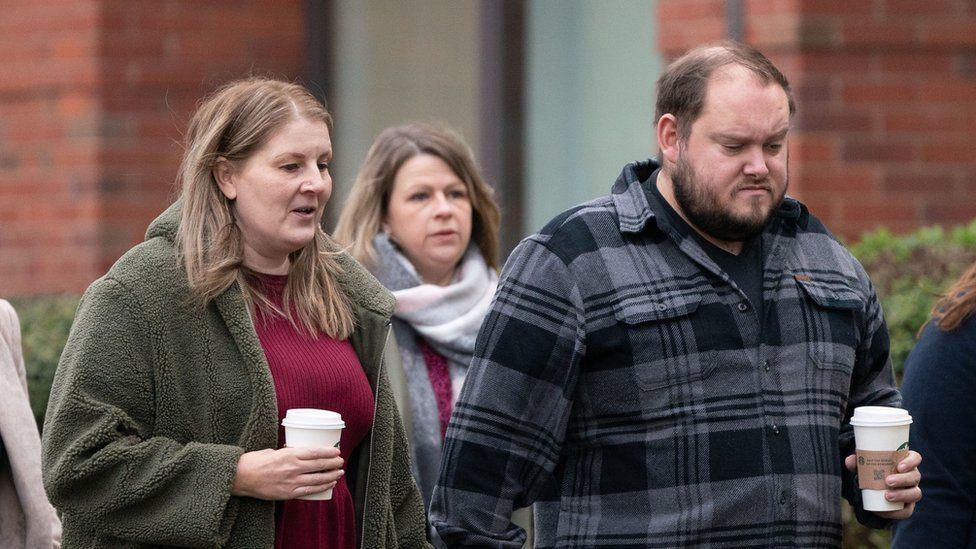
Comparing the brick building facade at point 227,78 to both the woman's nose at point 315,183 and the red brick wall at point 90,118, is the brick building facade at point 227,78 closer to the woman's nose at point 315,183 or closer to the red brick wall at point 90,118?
the red brick wall at point 90,118

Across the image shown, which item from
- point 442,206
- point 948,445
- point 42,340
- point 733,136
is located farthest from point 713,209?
point 42,340

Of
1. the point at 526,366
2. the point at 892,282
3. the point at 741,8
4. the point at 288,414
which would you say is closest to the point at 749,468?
the point at 526,366

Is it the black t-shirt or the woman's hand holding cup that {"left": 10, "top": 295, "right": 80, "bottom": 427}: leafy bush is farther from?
the black t-shirt

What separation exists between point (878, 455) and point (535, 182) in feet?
17.4

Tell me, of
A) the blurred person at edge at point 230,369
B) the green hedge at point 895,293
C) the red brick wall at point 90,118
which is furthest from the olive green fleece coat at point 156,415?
the red brick wall at point 90,118

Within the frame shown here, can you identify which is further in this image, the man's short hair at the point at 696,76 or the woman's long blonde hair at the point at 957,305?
the woman's long blonde hair at the point at 957,305

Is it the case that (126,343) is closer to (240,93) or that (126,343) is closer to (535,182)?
(240,93)

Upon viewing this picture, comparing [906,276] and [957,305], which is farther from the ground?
[957,305]

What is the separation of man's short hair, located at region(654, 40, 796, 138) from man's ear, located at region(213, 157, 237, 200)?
1.02 meters

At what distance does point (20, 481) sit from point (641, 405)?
1713mm

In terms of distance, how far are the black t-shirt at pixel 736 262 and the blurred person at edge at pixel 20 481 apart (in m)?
1.79

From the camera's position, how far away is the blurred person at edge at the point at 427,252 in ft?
15.5

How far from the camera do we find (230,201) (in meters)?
3.56

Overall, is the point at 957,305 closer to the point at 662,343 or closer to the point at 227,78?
the point at 662,343
